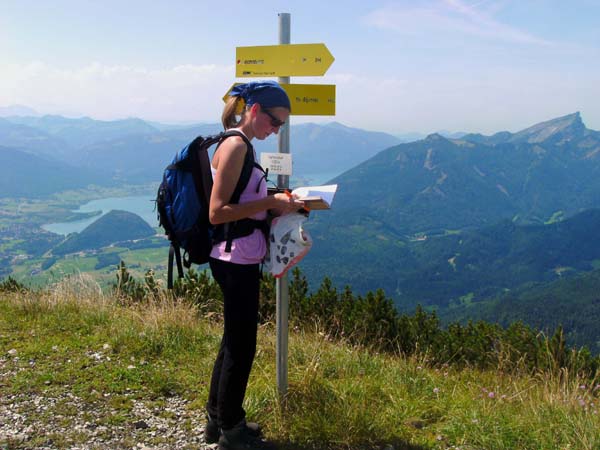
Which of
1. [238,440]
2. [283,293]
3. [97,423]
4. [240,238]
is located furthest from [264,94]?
[97,423]

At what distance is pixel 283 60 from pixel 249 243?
121 cm

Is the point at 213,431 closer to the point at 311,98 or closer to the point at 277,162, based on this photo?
the point at 277,162

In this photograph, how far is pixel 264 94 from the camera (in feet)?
8.79

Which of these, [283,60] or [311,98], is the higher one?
[283,60]

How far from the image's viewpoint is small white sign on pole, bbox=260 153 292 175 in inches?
119

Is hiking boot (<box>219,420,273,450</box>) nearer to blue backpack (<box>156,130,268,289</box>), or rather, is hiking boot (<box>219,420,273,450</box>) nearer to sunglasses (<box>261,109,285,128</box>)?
blue backpack (<box>156,130,268,289</box>)

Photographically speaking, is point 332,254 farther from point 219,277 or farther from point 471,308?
point 219,277

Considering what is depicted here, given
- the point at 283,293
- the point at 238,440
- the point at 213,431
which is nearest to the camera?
the point at 238,440

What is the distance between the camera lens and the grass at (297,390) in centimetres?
313

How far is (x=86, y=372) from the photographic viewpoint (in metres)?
4.18

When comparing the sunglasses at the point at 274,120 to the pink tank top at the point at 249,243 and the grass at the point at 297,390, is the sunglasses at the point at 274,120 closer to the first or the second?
the pink tank top at the point at 249,243

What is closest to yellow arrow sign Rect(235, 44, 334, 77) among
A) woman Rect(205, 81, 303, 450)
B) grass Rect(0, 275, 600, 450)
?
woman Rect(205, 81, 303, 450)

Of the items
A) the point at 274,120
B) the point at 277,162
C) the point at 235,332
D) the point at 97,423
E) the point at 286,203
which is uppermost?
the point at 274,120

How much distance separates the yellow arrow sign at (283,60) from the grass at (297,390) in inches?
81.4
